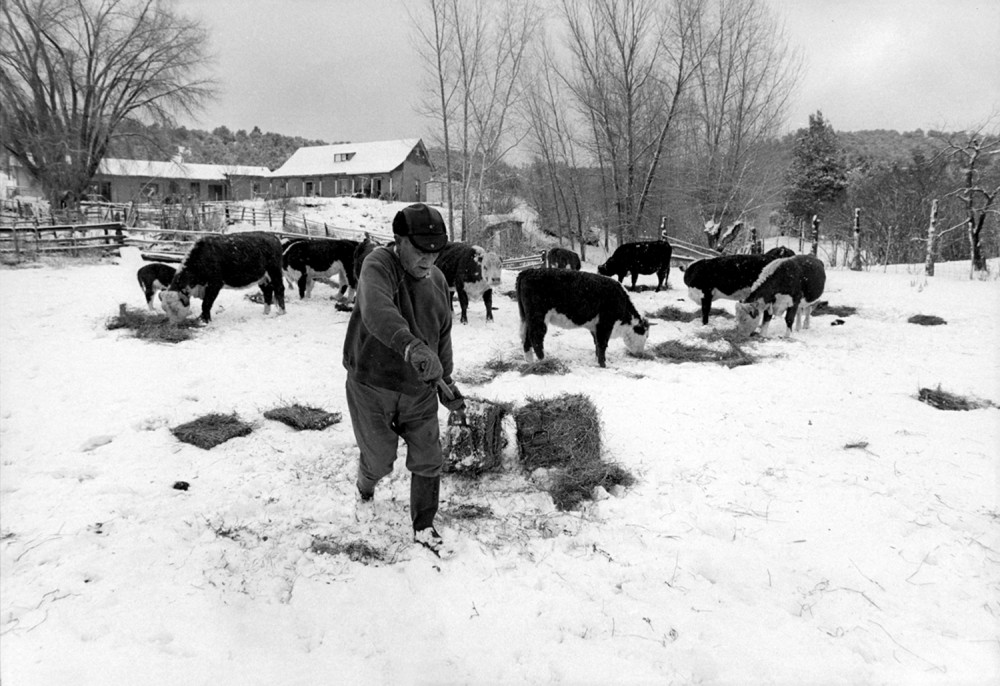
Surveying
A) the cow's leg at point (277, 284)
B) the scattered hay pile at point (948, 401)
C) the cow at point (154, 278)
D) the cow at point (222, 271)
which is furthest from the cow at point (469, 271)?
the scattered hay pile at point (948, 401)

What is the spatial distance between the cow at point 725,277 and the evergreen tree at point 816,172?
36.0 meters

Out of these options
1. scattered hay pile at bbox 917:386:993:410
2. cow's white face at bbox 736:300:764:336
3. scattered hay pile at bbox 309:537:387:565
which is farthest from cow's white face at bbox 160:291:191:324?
scattered hay pile at bbox 917:386:993:410

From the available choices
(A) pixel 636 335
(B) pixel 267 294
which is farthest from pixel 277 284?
(A) pixel 636 335

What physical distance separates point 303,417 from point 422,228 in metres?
3.04

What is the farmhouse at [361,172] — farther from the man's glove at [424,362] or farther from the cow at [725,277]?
the man's glove at [424,362]

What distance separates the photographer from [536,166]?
3325cm

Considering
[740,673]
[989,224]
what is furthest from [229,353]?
[989,224]

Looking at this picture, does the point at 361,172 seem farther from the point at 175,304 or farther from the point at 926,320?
the point at 926,320

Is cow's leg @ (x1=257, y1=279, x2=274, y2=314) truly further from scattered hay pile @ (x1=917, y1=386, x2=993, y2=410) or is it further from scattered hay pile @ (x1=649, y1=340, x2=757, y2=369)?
scattered hay pile @ (x1=917, y1=386, x2=993, y2=410)

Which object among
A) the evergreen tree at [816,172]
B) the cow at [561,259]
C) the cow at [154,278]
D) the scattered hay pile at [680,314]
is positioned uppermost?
the evergreen tree at [816,172]

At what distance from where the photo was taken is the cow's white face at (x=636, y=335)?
823cm

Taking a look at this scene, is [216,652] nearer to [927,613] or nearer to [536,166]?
[927,613]

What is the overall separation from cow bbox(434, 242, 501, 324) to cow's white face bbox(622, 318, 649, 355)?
3345 millimetres

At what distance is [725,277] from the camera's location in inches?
421
